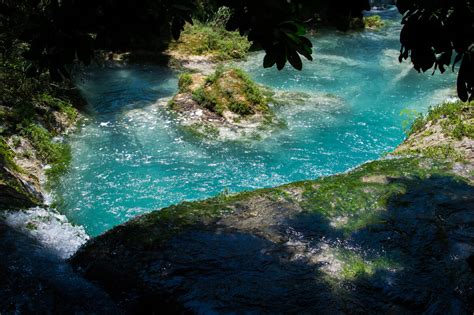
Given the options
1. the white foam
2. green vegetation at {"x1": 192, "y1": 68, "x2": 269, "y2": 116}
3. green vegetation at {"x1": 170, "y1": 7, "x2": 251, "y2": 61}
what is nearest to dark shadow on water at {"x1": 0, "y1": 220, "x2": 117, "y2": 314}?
the white foam

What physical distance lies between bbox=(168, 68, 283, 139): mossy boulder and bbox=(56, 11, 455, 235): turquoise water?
0.38 meters

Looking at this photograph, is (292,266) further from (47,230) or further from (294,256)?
(47,230)

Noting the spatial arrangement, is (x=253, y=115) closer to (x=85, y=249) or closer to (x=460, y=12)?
(x=85, y=249)

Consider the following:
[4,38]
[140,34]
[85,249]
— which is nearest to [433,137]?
[85,249]

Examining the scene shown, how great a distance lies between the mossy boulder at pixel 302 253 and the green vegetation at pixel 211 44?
10731 mm

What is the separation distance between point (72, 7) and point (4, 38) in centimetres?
880

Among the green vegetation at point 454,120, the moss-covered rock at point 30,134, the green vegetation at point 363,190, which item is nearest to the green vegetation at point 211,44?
the moss-covered rock at point 30,134

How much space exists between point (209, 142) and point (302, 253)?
5.17 metres

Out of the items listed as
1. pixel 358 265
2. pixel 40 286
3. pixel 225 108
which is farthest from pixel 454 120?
pixel 40 286

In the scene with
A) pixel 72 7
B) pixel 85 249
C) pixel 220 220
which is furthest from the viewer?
pixel 220 220

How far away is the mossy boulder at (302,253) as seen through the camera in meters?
4.13

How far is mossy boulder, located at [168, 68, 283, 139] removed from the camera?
10227 millimetres

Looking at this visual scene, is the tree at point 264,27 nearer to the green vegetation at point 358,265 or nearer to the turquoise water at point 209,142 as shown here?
the green vegetation at point 358,265

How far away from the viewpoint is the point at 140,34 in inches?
107
